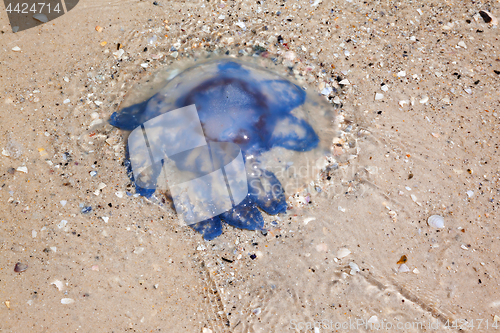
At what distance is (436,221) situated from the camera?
10.3 feet

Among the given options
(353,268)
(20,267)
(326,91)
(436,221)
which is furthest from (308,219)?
(20,267)

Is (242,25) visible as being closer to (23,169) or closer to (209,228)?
(209,228)

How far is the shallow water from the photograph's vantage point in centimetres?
Answer: 286

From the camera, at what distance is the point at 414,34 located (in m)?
4.03

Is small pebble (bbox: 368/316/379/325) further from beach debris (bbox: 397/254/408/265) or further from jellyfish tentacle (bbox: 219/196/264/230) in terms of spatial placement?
jellyfish tentacle (bbox: 219/196/264/230)

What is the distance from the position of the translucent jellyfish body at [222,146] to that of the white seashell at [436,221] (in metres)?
1.18

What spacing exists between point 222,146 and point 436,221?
2.21 meters

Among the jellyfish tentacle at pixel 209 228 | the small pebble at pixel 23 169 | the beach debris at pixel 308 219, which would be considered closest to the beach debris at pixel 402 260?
the beach debris at pixel 308 219

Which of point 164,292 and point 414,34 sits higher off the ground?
point 414,34

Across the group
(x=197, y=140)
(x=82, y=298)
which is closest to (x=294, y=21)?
(x=197, y=140)

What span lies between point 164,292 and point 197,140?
142cm

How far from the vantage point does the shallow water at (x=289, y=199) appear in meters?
2.86

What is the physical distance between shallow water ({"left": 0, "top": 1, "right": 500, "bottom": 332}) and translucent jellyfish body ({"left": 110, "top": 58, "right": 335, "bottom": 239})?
20 cm

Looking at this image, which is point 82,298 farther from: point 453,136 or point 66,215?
point 453,136
